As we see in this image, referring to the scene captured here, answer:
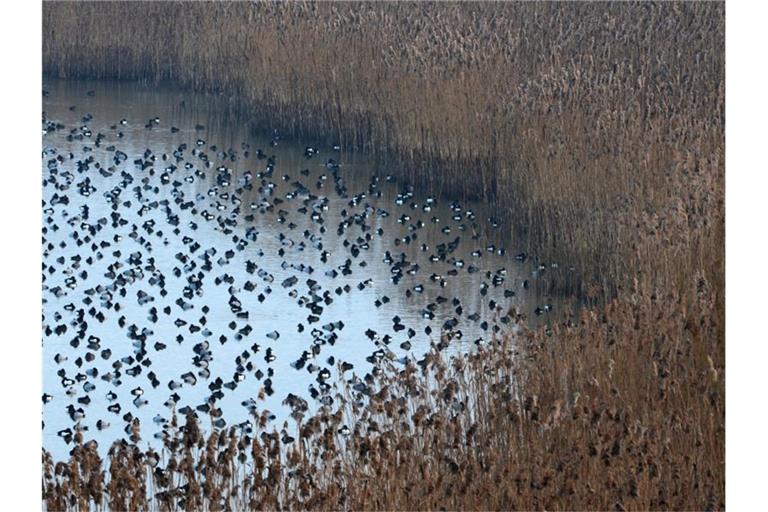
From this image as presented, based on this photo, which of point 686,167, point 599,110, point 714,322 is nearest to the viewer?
point 714,322

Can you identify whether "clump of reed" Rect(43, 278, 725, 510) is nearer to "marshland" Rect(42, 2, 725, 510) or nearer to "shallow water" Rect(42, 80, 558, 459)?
"marshland" Rect(42, 2, 725, 510)

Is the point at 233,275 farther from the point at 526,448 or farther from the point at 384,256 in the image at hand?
the point at 526,448

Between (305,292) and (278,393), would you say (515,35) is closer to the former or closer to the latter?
(305,292)

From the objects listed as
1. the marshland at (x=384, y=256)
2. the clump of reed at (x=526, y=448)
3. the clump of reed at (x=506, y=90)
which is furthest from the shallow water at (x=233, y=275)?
the clump of reed at (x=526, y=448)

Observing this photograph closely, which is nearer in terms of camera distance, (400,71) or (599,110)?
(599,110)

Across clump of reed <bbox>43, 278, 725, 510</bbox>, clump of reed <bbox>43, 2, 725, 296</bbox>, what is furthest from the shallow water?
clump of reed <bbox>43, 278, 725, 510</bbox>

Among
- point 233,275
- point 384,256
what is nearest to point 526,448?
point 233,275
